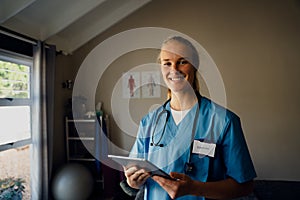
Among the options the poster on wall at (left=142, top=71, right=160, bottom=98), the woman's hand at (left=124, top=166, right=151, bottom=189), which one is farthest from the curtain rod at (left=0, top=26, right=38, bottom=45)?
the woman's hand at (left=124, top=166, right=151, bottom=189)

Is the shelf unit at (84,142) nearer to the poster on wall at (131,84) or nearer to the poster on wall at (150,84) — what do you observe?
the poster on wall at (131,84)

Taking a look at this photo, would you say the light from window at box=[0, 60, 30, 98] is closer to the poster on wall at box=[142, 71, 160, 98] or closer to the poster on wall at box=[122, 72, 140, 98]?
the poster on wall at box=[122, 72, 140, 98]

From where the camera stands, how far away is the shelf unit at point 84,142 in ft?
8.76

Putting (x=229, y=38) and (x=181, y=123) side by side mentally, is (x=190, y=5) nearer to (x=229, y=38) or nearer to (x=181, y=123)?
(x=229, y=38)

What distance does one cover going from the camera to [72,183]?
2346 millimetres

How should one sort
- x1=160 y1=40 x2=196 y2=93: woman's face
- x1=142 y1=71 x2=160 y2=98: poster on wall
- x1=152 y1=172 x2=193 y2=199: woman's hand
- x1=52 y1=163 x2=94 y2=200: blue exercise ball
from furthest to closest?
1. x1=142 y1=71 x2=160 y2=98: poster on wall
2. x1=52 y1=163 x2=94 y2=200: blue exercise ball
3. x1=160 y1=40 x2=196 y2=93: woman's face
4. x1=152 y1=172 x2=193 y2=199: woman's hand

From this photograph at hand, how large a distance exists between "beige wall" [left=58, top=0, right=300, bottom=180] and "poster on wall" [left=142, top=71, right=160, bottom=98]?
65 cm

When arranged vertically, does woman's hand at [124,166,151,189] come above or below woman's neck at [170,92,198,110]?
below

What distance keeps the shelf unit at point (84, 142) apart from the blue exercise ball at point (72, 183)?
8.6 inches

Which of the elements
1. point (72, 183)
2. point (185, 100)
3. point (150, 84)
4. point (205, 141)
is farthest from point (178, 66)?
point (150, 84)

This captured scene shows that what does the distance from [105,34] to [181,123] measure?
8.15ft

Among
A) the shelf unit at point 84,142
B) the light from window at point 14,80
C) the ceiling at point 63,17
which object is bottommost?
the shelf unit at point 84,142

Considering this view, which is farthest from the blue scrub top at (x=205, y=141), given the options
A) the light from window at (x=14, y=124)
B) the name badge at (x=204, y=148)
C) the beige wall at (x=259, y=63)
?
the beige wall at (x=259, y=63)

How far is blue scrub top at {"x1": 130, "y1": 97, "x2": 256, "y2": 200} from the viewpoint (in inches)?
29.3
